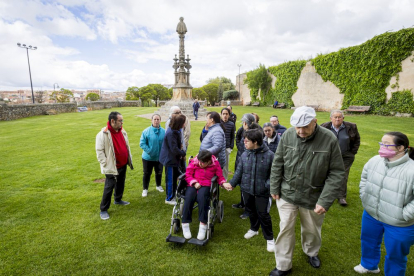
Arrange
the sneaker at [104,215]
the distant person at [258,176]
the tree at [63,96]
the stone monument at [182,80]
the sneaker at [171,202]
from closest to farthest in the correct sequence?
the distant person at [258,176], the sneaker at [104,215], the sneaker at [171,202], the stone monument at [182,80], the tree at [63,96]

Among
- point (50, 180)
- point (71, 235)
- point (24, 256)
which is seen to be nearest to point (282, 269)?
point (71, 235)

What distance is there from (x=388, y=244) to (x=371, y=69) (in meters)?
19.8

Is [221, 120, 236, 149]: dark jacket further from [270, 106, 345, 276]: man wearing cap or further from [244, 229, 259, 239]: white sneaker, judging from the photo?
[270, 106, 345, 276]: man wearing cap

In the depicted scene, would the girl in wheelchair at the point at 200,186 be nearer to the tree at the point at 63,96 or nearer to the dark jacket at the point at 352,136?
the dark jacket at the point at 352,136

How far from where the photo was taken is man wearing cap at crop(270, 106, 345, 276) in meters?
2.33

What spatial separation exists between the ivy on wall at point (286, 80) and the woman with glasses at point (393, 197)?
2553 cm

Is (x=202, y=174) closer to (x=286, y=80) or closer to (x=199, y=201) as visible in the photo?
(x=199, y=201)

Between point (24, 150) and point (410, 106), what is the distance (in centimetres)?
2296

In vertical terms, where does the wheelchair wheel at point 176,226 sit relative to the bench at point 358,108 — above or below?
below

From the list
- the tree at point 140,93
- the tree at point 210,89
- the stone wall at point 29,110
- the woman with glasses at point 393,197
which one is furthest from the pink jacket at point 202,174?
the tree at point 210,89

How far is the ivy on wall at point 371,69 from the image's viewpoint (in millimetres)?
15531

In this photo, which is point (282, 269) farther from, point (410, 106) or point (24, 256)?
point (410, 106)

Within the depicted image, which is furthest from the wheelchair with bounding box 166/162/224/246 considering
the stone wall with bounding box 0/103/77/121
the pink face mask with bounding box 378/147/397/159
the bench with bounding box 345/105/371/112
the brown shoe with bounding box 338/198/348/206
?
the stone wall with bounding box 0/103/77/121

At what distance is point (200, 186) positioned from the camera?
11.2 ft
